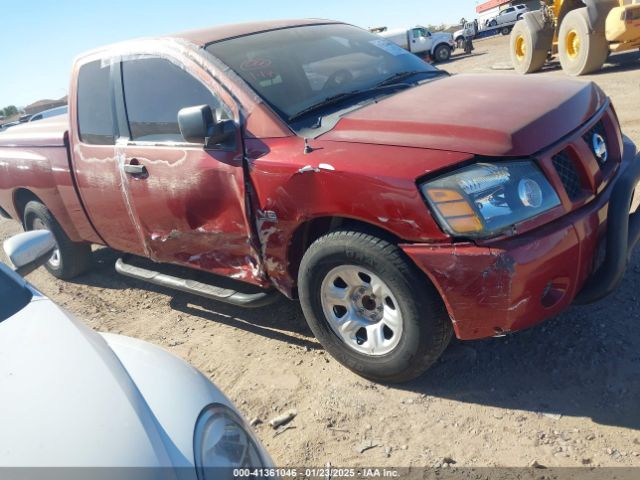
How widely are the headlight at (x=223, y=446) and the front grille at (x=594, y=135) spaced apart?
7.04ft

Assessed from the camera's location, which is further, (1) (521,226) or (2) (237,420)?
(1) (521,226)

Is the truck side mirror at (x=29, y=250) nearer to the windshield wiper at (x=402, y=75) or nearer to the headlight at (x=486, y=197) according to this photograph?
the headlight at (x=486, y=197)

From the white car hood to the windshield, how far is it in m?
1.64

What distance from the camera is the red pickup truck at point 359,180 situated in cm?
241

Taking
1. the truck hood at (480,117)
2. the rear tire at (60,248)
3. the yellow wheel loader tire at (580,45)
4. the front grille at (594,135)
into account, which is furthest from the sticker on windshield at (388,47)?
the yellow wheel loader tire at (580,45)

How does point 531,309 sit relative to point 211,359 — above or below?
above

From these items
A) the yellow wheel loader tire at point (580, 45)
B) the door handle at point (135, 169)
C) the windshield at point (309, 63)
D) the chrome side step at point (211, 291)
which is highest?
the windshield at point (309, 63)

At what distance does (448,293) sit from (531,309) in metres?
0.36

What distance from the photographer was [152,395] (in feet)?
5.46

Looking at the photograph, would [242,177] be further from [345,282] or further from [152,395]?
[152,395]

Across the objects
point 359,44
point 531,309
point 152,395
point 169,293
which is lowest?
point 169,293

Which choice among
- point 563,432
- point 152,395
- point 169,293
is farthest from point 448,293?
point 169,293

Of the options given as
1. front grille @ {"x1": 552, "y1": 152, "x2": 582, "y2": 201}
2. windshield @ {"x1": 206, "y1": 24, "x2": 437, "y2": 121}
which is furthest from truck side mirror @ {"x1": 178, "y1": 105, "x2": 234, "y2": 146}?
front grille @ {"x1": 552, "y1": 152, "x2": 582, "y2": 201}

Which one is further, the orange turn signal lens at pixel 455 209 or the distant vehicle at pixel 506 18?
the distant vehicle at pixel 506 18
